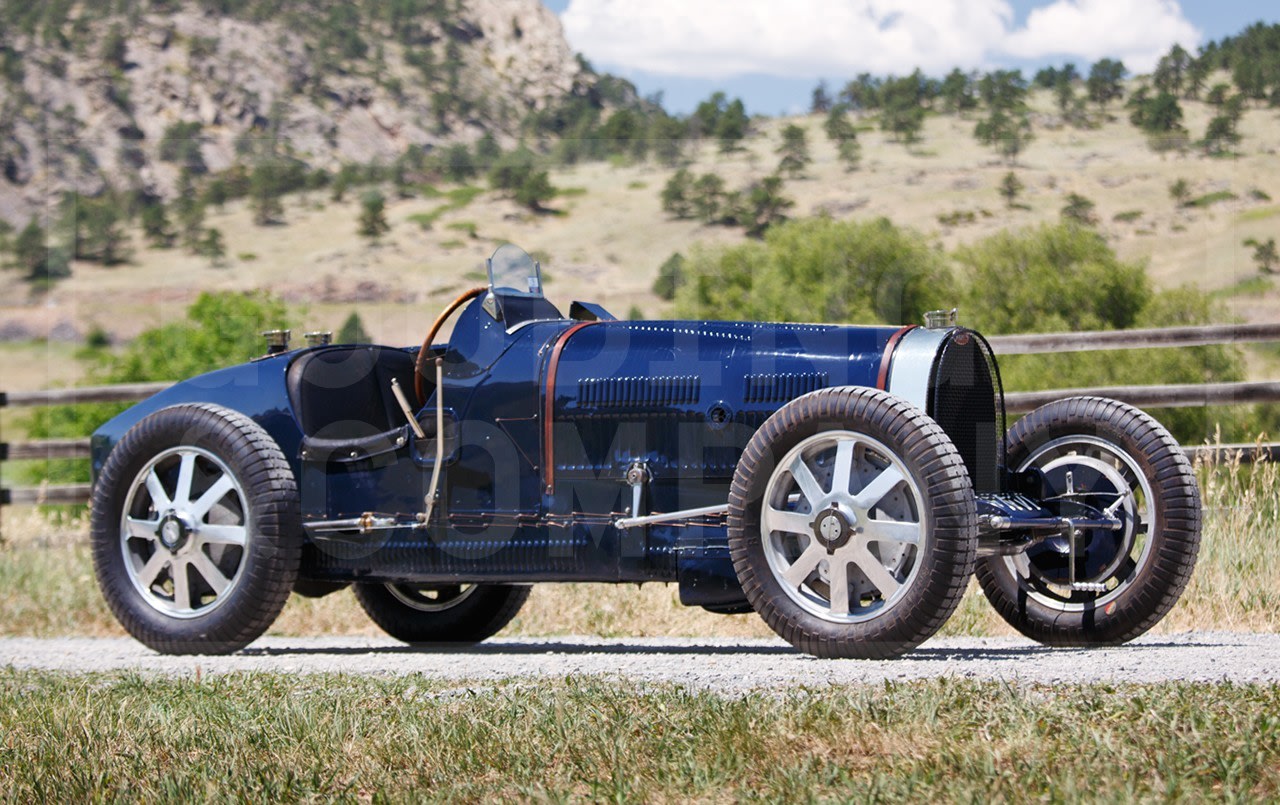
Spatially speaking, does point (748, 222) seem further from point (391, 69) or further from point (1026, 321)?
point (391, 69)

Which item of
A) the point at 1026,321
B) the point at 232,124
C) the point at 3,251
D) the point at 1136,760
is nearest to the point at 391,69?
the point at 232,124

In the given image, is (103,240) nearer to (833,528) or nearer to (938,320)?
(938,320)

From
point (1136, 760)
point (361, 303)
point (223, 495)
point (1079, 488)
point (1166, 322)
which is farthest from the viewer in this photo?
point (361, 303)

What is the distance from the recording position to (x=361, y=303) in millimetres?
85562

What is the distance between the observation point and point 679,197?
101000 millimetres

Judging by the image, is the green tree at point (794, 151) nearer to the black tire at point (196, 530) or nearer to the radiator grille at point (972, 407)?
the black tire at point (196, 530)

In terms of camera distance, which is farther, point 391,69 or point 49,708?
point 391,69

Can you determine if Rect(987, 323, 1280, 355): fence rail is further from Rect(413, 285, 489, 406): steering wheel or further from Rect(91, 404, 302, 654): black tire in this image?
Rect(91, 404, 302, 654): black tire

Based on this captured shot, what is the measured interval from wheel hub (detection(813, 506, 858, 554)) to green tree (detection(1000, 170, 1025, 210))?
9359 cm

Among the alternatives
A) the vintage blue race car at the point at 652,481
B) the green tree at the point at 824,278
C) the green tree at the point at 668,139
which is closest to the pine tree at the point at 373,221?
the green tree at the point at 668,139

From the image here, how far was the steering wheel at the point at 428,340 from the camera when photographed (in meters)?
7.25

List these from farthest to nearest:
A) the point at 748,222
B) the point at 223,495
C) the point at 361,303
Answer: the point at 748,222 → the point at 361,303 → the point at 223,495

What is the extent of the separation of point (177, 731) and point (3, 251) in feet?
336

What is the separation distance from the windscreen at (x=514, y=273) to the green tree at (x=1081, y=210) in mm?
84672
